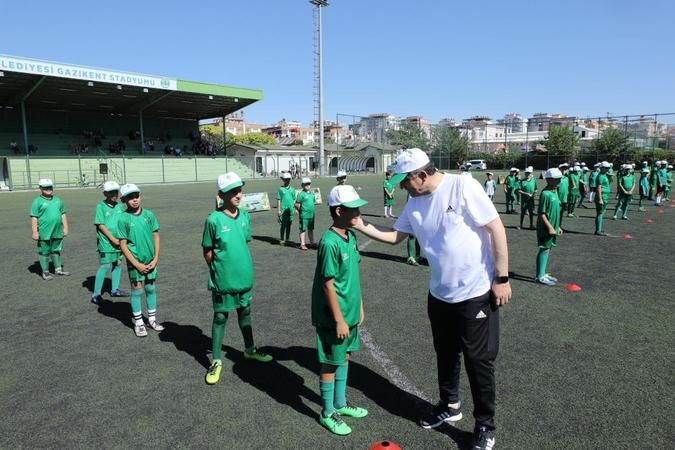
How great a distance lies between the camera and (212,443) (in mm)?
3500

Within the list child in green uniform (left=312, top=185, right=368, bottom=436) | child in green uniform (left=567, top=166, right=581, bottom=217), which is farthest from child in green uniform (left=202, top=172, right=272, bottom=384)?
child in green uniform (left=567, top=166, right=581, bottom=217)

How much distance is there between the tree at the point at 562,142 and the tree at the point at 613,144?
3.09 metres

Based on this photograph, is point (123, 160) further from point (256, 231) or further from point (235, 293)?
point (235, 293)

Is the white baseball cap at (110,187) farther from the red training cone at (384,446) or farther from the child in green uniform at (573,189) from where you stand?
the child in green uniform at (573,189)

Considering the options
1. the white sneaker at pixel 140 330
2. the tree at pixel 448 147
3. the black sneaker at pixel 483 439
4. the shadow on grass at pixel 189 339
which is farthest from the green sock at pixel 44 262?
the tree at pixel 448 147

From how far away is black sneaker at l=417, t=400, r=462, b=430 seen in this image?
3.69 meters

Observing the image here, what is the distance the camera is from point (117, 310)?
676cm

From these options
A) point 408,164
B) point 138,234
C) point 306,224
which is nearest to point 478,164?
point 306,224

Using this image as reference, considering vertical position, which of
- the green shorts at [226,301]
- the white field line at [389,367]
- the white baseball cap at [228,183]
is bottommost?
the white field line at [389,367]

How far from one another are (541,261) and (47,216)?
30.2 ft

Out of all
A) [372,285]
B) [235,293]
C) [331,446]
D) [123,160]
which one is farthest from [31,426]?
[123,160]

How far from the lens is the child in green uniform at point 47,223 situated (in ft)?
27.0

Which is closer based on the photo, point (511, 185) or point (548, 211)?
point (548, 211)

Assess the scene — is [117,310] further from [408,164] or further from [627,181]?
[627,181]
